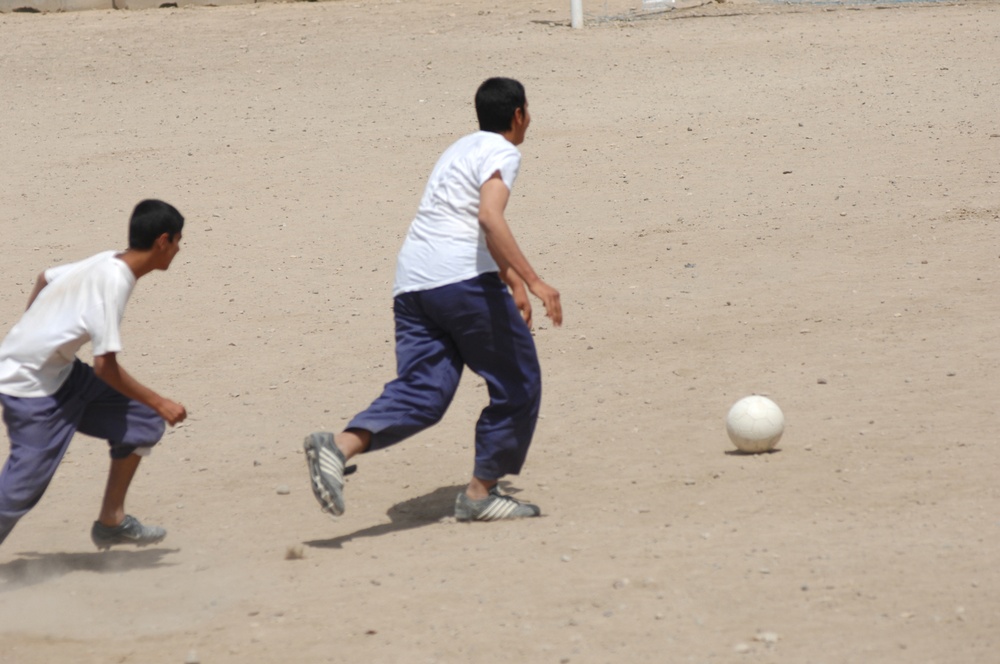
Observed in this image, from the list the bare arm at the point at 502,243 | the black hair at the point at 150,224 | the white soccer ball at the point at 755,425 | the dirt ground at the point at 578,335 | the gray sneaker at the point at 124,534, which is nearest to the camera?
the dirt ground at the point at 578,335

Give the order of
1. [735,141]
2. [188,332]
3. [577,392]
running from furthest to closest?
[735,141] → [188,332] → [577,392]

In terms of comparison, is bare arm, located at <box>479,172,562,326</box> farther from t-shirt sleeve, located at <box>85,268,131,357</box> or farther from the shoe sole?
the shoe sole

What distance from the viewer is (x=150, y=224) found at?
16.8 ft

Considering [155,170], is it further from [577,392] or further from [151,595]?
[151,595]

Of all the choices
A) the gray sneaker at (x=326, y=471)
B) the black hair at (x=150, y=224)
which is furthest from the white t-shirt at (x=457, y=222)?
the black hair at (x=150, y=224)

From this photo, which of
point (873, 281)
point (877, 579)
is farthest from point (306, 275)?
point (877, 579)

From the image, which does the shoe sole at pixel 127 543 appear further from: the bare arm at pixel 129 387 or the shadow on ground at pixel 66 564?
the bare arm at pixel 129 387

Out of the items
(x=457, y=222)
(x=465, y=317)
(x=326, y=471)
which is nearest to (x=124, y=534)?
(x=326, y=471)

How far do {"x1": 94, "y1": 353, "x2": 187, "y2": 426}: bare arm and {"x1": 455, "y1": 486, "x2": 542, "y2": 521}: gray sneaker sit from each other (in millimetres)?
1275

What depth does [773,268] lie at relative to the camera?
9547 mm

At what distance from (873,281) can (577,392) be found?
8.69 feet

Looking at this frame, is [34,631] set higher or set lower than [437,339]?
lower

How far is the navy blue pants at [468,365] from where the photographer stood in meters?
5.48

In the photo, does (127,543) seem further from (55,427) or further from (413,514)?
(413,514)
